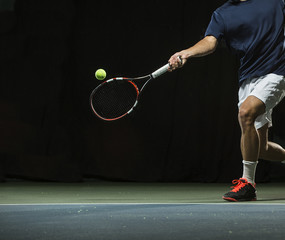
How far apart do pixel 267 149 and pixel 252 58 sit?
602 millimetres

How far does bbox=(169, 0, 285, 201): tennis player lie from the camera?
3729mm

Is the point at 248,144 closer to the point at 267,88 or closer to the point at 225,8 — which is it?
the point at 267,88

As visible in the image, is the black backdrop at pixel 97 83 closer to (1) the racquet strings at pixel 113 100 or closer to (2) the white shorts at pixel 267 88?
(1) the racquet strings at pixel 113 100

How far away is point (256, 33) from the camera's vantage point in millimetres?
3824

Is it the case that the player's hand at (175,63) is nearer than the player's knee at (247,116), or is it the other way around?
the player's hand at (175,63)

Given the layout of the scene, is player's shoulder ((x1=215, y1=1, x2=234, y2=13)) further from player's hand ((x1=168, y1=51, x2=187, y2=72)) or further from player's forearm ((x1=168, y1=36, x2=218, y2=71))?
player's hand ((x1=168, y1=51, x2=187, y2=72))

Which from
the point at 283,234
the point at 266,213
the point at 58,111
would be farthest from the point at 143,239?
the point at 58,111

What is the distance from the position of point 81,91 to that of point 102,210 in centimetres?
244

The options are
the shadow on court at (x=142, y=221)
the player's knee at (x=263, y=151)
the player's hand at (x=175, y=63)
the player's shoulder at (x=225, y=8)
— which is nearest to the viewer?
the shadow on court at (x=142, y=221)

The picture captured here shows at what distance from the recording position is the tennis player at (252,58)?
373 cm

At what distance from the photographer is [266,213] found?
3078 mm

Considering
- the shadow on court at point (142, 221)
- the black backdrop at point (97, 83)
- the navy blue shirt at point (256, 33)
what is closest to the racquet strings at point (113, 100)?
the navy blue shirt at point (256, 33)

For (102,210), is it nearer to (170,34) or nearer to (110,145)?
(110,145)

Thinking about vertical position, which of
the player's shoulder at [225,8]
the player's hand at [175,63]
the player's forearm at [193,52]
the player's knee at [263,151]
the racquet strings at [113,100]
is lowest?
the player's knee at [263,151]
